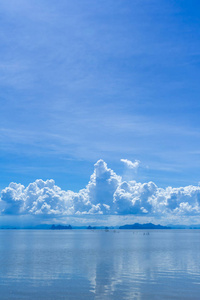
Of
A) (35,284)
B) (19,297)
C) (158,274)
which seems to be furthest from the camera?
(158,274)

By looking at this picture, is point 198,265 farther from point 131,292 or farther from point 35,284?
point 35,284

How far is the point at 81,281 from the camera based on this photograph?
57781 millimetres

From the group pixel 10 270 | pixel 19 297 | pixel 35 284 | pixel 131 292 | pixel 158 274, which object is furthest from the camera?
pixel 10 270

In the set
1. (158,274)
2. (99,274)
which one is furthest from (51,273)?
(158,274)

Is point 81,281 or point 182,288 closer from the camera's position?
point 182,288

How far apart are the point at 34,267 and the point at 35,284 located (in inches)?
811

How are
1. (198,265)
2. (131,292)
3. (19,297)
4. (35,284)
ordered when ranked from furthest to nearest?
(198,265)
(35,284)
(131,292)
(19,297)

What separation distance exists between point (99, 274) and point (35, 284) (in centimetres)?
1492

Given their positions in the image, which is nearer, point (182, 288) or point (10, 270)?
point (182, 288)

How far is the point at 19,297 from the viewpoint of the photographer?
45875 mm

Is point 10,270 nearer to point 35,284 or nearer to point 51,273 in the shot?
point 51,273

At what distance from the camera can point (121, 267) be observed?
246 feet

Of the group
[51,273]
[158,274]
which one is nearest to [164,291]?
[158,274]

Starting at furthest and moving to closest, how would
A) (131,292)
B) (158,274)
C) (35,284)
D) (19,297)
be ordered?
(158,274), (35,284), (131,292), (19,297)
